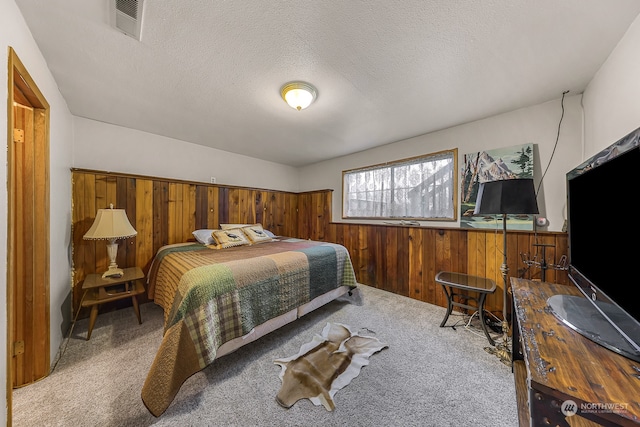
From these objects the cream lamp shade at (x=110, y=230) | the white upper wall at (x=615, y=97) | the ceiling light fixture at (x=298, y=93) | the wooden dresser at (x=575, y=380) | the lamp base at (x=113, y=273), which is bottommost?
the lamp base at (x=113, y=273)

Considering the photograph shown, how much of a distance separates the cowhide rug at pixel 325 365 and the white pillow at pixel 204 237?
6.12ft

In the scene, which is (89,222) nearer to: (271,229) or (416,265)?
(271,229)

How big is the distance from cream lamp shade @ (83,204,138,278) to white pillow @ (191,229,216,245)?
30.7 inches

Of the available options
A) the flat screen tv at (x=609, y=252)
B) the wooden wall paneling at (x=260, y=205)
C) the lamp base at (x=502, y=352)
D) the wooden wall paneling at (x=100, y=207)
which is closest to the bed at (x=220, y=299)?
the wooden wall paneling at (x=100, y=207)

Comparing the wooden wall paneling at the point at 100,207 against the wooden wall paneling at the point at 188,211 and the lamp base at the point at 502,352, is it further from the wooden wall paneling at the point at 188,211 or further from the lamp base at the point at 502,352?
the lamp base at the point at 502,352

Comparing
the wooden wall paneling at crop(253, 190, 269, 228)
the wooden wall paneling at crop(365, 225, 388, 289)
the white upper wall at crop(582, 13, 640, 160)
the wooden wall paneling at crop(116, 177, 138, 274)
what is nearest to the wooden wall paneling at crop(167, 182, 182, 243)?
→ the wooden wall paneling at crop(116, 177, 138, 274)

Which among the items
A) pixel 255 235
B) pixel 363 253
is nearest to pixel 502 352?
pixel 363 253

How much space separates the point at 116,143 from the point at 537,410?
415 centimetres

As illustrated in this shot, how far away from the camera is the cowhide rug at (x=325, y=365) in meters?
1.36

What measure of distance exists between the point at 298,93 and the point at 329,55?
453 millimetres

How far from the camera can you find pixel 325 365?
162 centimetres

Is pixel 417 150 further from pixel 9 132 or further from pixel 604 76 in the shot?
pixel 9 132

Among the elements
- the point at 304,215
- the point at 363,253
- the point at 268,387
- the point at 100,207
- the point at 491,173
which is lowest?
the point at 268,387

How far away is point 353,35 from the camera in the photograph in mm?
1345
